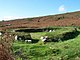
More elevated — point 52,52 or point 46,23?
point 52,52

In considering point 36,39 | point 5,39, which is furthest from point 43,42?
point 5,39

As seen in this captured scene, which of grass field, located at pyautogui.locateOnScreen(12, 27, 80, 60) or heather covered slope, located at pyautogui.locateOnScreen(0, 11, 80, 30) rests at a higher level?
grass field, located at pyautogui.locateOnScreen(12, 27, 80, 60)

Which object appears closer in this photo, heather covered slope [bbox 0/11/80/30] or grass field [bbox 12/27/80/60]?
grass field [bbox 12/27/80/60]

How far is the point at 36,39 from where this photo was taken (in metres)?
26.3

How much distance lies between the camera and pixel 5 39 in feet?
31.8

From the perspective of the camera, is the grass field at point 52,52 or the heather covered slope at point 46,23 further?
the heather covered slope at point 46,23

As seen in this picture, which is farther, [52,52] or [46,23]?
[46,23]

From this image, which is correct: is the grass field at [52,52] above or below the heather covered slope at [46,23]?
above

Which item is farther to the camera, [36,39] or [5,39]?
[36,39]

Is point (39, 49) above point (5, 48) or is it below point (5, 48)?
below

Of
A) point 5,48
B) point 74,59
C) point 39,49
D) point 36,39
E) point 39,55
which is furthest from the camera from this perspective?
point 36,39

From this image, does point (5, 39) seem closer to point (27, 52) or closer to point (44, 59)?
point (44, 59)

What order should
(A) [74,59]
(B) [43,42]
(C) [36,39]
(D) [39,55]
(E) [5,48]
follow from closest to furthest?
(E) [5,48], (A) [74,59], (D) [39,55], (B) [43,42], (C) [36,39]

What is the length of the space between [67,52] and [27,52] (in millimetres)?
2635
